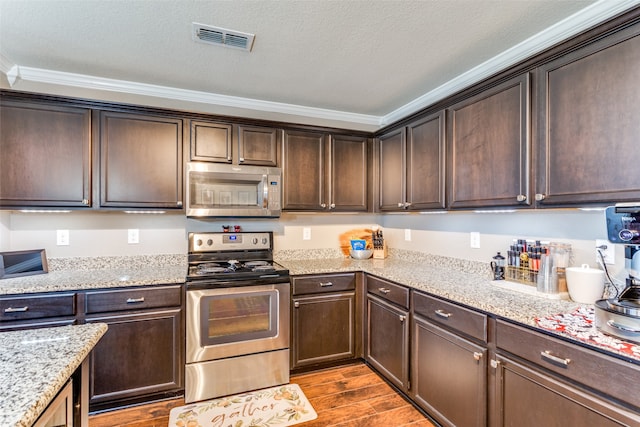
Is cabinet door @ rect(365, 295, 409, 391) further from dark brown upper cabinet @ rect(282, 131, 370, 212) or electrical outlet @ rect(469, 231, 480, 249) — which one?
dark brown upper cabinet @ rect(282, 131, 370, 212)

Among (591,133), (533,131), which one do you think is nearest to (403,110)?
(533,131)

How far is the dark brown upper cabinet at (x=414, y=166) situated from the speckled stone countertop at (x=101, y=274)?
1.90m

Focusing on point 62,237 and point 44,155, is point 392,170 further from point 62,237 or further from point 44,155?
point 62,237

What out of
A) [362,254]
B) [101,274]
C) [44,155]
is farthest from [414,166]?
[44,155]

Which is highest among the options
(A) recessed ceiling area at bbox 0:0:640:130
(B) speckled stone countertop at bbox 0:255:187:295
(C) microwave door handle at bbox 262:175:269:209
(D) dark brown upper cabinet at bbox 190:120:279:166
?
(A) recessed ceiling area at bbox 0:0:640:130

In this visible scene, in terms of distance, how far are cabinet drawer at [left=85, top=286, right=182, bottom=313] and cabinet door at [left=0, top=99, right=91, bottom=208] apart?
726mm

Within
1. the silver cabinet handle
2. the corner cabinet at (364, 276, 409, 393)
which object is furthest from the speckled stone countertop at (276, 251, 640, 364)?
the silver cabinet handle

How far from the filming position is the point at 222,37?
202 centimetres

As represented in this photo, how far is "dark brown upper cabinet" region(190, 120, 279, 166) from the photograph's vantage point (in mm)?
2660

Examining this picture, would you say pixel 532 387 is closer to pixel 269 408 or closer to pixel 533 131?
pixel 533 131

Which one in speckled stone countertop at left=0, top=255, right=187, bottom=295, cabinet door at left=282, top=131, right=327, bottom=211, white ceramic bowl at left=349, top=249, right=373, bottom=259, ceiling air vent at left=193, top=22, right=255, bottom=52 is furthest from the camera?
white ceramic bowl at left=349, top=249, right=373, bottom=259

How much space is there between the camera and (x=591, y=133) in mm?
1470

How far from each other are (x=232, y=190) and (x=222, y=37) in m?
1.17

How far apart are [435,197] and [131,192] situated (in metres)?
2.35
